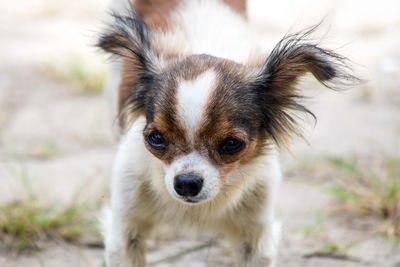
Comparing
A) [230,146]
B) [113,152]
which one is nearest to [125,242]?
[230,146]

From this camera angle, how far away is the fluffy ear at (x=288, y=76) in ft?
11.5

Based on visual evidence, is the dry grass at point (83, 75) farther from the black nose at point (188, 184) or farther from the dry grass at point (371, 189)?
the black nose at point (188, 184)

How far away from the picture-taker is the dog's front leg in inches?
148

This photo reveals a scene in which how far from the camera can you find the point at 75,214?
4.63m

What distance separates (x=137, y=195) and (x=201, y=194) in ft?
1.81

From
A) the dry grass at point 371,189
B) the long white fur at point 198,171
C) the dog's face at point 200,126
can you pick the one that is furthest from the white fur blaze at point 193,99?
the dry grass at point 371,189

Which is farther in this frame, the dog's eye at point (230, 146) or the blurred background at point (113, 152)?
the blurred background at point (113, 152)

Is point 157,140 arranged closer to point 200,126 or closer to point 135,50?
point 200,126

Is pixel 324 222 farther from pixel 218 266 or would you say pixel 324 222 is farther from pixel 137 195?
pixel 137 195

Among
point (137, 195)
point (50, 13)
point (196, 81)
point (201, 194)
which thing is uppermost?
point (196, 81)

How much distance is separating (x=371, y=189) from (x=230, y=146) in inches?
76.9

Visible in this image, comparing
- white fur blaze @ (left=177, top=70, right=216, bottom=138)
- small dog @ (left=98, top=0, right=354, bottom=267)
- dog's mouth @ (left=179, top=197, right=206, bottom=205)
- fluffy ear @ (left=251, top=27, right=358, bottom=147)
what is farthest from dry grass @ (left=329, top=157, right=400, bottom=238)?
white fur blaze @ (left=177, top=70, right=216, bottom=138)

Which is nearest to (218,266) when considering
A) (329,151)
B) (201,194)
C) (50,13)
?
(201,194)

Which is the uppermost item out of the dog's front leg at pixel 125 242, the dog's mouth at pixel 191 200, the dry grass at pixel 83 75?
the dog's mouth at pixel 191 200
